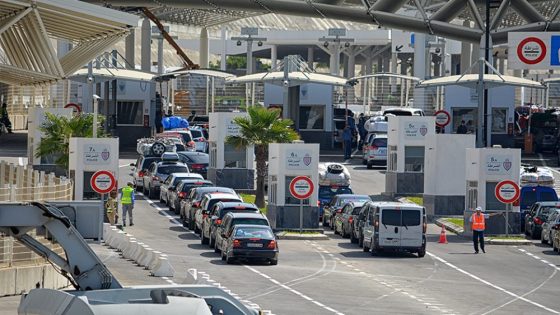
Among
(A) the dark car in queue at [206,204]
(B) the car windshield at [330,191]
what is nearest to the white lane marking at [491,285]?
(A) the dark car in queue at [206,204]

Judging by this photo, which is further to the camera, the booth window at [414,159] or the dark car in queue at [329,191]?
the booth window at [414,159]

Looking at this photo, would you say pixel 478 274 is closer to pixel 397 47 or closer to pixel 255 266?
pixel 255 266

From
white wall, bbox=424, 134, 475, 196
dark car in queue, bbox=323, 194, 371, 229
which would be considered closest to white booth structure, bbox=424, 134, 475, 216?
white wall, bbox=424, 134, 475, 196

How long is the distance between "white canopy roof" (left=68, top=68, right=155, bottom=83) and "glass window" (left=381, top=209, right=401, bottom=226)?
1246 inches

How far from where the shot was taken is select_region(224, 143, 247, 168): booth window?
185 feet

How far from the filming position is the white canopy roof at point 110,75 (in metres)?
72.2

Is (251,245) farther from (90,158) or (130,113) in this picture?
(130,113)

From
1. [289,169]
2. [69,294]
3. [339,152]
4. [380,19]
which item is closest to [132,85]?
[339,152]

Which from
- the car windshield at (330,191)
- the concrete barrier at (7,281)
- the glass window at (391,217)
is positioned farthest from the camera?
the car windshield at (330,191)

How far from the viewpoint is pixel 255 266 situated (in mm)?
38188

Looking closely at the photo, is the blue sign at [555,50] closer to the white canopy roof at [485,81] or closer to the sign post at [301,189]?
the sign post at [301,189]

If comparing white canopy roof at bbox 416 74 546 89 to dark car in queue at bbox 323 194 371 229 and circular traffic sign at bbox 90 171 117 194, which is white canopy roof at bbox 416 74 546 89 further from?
circular traffic sign at bbox 90 171 117 194

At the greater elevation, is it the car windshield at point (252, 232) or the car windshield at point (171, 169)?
the car windshield at point (171, 169)

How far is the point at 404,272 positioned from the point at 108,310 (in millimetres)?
26156
